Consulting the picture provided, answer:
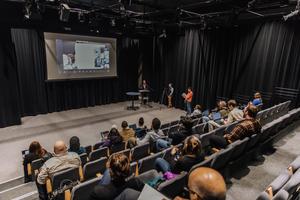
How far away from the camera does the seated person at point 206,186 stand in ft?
4.01

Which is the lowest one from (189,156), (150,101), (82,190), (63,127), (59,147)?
(63,127)

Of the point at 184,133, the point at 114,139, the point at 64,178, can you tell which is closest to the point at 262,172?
the point at 184,133

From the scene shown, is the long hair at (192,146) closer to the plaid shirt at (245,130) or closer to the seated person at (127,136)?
the plaid shirt at (245,130)

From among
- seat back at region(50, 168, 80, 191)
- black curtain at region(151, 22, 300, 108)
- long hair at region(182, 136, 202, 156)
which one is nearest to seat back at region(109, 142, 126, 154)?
seat back at region(50, 168, 80, 191)

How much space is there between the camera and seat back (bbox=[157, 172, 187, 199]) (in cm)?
219

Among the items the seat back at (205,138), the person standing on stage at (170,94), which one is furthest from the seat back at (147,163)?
the person standing on stage at (170,94)

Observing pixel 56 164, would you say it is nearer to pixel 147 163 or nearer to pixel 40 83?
pixel 147 163

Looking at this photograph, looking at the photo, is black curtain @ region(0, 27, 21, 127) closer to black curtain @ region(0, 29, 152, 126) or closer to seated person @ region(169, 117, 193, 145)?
black curtain @ region(0, 29, 152, 126)

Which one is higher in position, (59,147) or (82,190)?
(59,147)

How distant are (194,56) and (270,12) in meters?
3.33

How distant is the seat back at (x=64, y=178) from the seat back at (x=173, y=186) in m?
1.37

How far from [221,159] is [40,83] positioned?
25.4 ft

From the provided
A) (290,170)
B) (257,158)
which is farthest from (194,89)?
(290,170)

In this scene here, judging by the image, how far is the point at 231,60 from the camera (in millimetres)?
8141
